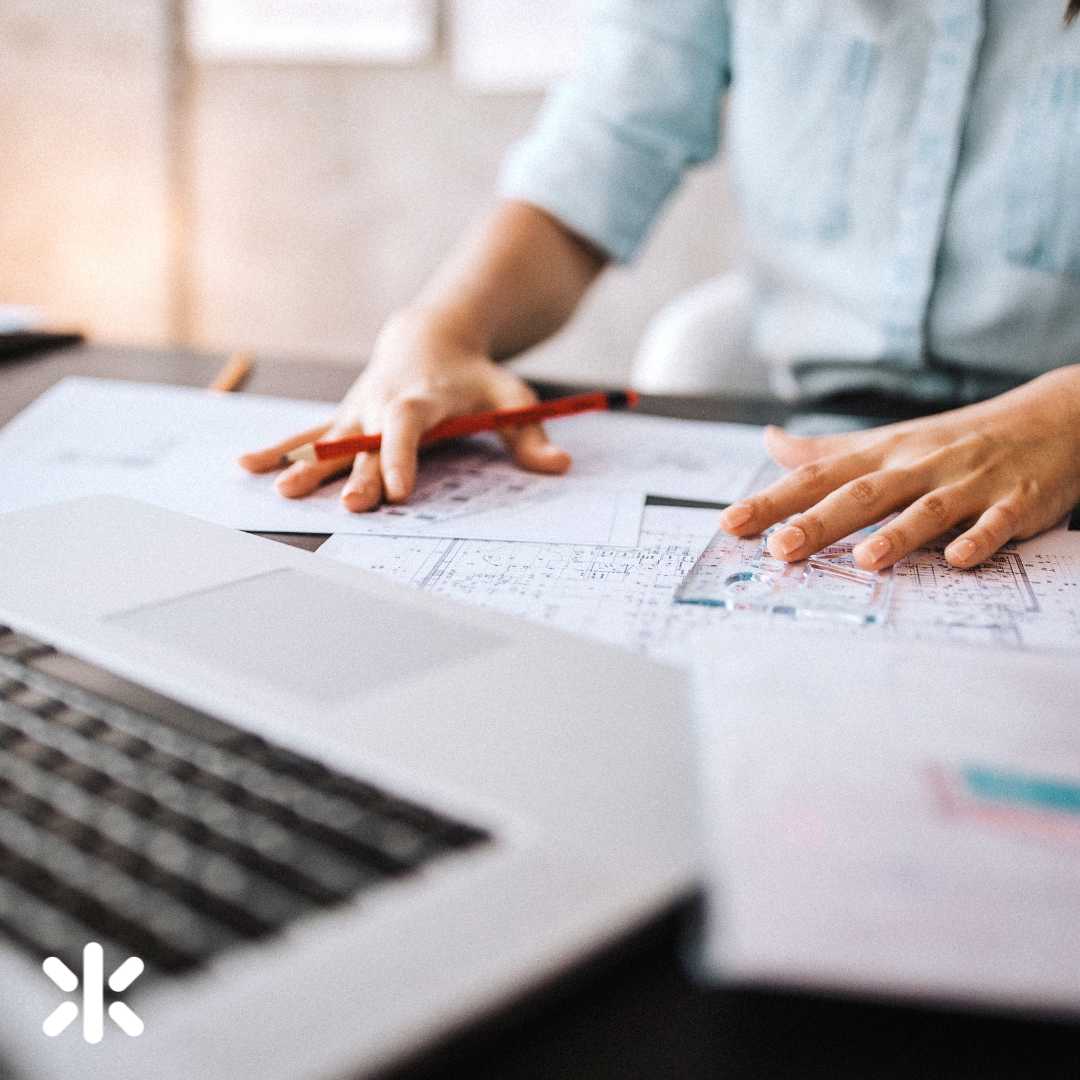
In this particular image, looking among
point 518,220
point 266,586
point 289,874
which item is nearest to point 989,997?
point 289,874

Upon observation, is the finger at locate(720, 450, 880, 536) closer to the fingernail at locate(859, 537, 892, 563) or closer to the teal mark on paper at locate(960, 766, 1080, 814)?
the fingernail at locate(859, 537, 892, 563)

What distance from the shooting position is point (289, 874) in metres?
0.25

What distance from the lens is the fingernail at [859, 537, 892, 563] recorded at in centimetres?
55

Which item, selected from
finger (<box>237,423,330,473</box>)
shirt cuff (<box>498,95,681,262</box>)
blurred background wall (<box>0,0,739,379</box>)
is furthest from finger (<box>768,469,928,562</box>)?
blurred background wall (<box>0,0,739,379</box>)

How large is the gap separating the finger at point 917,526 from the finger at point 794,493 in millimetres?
47

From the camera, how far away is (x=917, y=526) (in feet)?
1.88

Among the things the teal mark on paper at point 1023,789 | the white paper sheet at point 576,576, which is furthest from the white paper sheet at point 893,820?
the white paper sheet at point 576,576

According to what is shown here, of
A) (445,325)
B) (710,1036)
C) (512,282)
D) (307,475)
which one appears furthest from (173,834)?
(512,282)

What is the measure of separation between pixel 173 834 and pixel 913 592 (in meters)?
0.37

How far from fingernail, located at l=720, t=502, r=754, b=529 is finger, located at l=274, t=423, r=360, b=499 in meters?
0.24

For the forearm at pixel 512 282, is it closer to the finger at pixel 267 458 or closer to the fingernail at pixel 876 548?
the finger at pixel 267 458

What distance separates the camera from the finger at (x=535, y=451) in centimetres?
71

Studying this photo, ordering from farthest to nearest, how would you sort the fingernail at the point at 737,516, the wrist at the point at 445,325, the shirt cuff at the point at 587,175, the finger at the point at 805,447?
1. the shirt cuff at the point at 587,175
2. the wrist at the point at 445,325
3. the finger at the point at 805,447
4. the fingernail at the point at 737,516

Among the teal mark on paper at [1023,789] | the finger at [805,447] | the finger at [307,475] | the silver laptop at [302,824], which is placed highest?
the teal mark on paper at [1023,789]
